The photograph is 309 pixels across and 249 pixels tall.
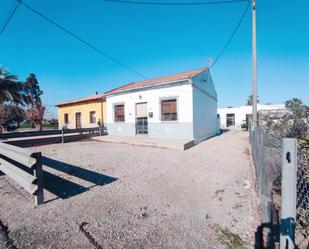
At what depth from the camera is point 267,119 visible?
9.23m

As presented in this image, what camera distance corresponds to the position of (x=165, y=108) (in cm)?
1301

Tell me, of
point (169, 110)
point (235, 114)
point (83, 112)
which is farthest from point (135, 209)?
point (235, 114)

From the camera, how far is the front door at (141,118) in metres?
14.2

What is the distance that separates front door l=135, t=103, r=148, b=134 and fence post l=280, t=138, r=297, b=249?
41.3 ft

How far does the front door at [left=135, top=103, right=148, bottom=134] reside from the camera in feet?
46.6

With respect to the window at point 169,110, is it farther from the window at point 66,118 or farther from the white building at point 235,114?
the white building at point 235,114

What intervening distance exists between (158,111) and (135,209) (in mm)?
10076

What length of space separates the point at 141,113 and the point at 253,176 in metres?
9.95

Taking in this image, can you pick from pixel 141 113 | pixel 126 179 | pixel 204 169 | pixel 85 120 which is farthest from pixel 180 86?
pixel 85 120

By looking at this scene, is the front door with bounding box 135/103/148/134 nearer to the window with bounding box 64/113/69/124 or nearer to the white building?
the window with bounding box 64/113/69/124

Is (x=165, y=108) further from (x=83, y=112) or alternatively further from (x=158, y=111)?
(x=83, y=112)

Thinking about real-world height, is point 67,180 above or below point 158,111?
below

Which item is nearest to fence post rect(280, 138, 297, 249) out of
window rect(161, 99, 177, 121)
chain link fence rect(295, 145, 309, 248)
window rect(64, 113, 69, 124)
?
chain link fence rect(295, 145, 309, 248)

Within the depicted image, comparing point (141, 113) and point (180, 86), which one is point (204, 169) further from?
point (141, 113)
